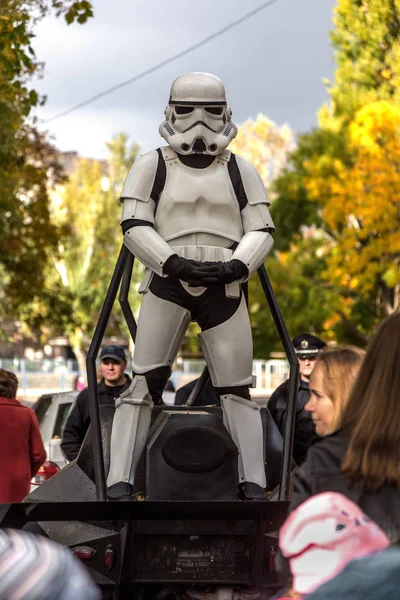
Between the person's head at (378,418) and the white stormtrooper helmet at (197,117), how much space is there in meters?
3.39

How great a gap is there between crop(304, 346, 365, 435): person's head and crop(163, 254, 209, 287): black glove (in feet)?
7.99

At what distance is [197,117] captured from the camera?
22.7ft

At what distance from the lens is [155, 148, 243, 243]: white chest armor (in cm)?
690

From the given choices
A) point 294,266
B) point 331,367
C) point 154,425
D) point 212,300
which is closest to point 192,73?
point 212,300

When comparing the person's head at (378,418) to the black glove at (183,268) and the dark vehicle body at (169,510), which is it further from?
the black glove at (183,268)

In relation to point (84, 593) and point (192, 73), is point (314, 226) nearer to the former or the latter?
point (192, 73)

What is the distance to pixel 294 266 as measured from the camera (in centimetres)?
4472

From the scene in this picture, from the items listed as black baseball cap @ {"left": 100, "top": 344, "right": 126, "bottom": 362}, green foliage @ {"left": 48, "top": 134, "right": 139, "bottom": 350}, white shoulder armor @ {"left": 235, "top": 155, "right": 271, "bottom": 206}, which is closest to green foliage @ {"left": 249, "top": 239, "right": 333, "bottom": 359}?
green foliage @ {"left": 48, "top": 134, "right": 139, "bottom": 350}

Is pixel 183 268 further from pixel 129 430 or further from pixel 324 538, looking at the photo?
pixel 324 538

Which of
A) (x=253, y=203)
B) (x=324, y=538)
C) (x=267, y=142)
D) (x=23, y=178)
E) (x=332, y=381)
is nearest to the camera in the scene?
(x=324, y=538)

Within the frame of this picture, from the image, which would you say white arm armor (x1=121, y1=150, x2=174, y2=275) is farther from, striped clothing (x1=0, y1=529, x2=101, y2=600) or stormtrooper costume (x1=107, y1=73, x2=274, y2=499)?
striped clothing (x1=0, y1=529, x2=101, y2=600)

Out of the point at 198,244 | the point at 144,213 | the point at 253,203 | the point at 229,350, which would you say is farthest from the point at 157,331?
the point at 253,203

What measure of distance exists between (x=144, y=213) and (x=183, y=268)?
40 centimetres

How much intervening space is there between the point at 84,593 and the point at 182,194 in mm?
4400
